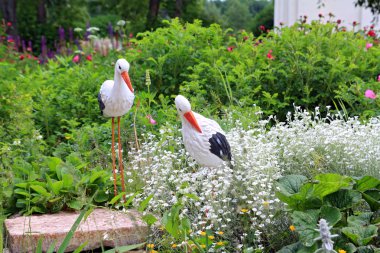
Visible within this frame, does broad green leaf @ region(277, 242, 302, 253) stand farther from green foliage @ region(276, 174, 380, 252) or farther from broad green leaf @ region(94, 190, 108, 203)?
broad green leaf @ region(94, 190, 108, 203)

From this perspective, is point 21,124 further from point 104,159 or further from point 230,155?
point 230,155

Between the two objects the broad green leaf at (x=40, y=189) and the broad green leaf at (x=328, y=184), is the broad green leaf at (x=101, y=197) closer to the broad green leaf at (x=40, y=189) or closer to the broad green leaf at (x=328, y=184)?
the broad green leaf at (x=40, y=189)

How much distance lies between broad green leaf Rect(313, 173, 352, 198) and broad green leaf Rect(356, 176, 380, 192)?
0.11 m

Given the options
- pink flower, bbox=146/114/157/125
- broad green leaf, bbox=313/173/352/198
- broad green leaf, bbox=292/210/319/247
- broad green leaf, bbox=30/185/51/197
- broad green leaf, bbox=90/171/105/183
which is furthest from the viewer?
pink flower, bbox=146/114/157/125

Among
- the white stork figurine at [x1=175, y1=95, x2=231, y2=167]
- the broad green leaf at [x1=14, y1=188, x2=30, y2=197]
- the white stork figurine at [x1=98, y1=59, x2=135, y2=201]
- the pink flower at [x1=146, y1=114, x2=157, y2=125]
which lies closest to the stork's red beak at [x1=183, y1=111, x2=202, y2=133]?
the white stork figurine at [x1=175, y1=95, x2=231, y2=167]

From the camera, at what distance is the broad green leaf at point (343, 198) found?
2.88m

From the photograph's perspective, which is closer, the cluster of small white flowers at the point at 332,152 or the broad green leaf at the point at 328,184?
the broad green leaf at the point at 328,184

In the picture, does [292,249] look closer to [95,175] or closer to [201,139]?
[201,139]

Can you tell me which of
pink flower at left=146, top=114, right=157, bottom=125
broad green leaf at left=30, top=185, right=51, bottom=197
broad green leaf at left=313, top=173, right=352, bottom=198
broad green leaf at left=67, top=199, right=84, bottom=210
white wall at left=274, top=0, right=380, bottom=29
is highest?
white wall at left=274, top=0, right=380, bottom=29

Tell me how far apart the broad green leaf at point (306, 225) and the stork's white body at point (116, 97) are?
1183 mm

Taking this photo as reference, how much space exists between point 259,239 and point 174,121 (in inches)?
71.5

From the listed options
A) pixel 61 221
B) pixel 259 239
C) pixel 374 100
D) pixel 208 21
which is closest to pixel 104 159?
pixel 61 221

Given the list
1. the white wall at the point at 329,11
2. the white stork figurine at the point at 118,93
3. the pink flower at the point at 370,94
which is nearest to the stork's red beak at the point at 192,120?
the white stork figurine at the point at 118,93

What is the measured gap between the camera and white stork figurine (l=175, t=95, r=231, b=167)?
312 centimetres
